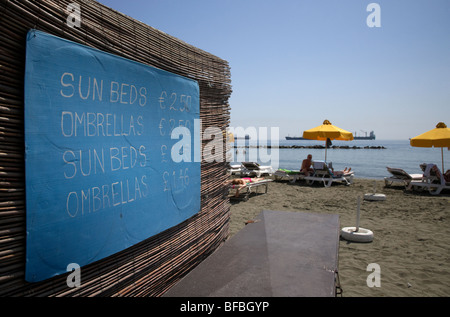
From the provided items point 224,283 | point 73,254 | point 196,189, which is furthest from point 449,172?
point 73,254

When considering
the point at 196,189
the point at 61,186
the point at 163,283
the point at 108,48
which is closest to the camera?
the point at 61,186

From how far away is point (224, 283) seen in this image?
2.21m

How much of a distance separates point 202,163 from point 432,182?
10896mm

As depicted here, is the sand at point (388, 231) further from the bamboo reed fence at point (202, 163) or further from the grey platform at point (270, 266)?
the bamboo reed fence at point (202, 163)

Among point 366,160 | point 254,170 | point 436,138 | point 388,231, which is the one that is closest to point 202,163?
point 388,231

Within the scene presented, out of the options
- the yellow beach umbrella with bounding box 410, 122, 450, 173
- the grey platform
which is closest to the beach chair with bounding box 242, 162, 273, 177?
the yellow beach umbrella with bounding box 410, 122, 450, 173

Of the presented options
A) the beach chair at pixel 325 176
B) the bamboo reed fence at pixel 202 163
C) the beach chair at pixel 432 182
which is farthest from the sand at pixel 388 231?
the bamboo reed fence at pixel 202 163

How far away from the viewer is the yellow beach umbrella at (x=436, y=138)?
10.6 m

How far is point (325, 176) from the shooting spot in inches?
532

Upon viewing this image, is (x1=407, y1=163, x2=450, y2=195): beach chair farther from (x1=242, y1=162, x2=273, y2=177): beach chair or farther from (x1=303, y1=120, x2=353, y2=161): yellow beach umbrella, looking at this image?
(x1=242, y1=162, x2=273, y2=177): beach chair

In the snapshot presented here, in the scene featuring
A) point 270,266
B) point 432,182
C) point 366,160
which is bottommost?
point 366,160

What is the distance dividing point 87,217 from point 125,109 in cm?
100

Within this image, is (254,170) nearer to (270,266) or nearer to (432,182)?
(432,182)

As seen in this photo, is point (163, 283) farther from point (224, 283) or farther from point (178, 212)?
point (224, 283)
